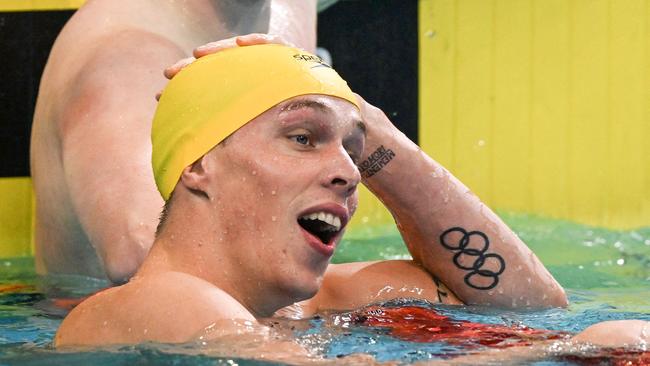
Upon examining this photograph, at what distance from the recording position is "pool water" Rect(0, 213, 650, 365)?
197 cm

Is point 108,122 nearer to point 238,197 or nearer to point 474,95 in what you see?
point 238,197

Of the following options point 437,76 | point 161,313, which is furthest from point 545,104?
point 161,313

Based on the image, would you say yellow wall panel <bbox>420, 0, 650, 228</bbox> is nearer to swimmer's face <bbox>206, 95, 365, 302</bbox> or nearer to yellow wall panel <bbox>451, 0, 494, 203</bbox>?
yellow wall panel <bbox>451, 0, 494, 203</bbox>

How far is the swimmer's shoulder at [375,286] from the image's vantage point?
2.62m

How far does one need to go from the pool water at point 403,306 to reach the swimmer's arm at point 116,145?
0.25m

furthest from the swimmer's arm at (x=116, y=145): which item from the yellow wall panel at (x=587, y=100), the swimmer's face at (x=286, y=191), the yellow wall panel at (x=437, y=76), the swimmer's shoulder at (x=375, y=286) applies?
the yellow wall panel at (x=587, y=100)

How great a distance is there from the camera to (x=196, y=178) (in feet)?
6.88

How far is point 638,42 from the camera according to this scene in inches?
186

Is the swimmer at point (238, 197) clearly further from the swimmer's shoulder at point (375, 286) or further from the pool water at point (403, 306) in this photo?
the swimmer's shoulder at point (375, 286)

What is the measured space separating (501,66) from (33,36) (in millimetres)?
1752

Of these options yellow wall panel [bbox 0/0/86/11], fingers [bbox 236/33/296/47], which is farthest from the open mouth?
yellow wall panel [bbox 0/0/86/11]

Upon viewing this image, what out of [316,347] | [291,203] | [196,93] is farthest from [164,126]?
[316,347]

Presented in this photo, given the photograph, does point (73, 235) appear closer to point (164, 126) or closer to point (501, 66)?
point (164, 126)

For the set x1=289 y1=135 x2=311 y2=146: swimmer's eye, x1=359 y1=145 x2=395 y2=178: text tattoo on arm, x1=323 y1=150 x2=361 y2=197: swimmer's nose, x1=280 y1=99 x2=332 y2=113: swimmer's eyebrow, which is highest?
x1=280 y1=99 x2=332 y2=113: swimmer's eyebrow
